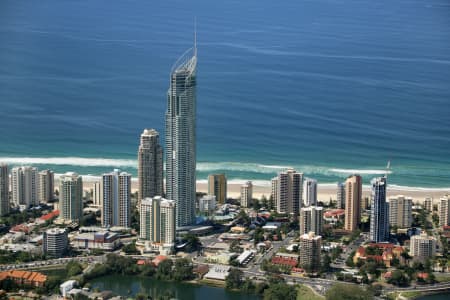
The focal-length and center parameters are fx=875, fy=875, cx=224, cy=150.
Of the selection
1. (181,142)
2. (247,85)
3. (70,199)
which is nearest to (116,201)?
(70,199)

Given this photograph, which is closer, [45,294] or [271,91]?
[45,294]

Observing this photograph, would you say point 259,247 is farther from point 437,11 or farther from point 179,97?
point 437,11

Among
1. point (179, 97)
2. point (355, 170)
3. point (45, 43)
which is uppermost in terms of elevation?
point (45, 43)

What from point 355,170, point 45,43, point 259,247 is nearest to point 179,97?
point 259,247

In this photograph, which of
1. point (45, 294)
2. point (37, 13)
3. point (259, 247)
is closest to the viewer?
point (45, 294)

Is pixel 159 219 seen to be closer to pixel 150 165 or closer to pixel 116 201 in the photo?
pixel 116 201

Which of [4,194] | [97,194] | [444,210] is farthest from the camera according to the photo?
[97,194]
